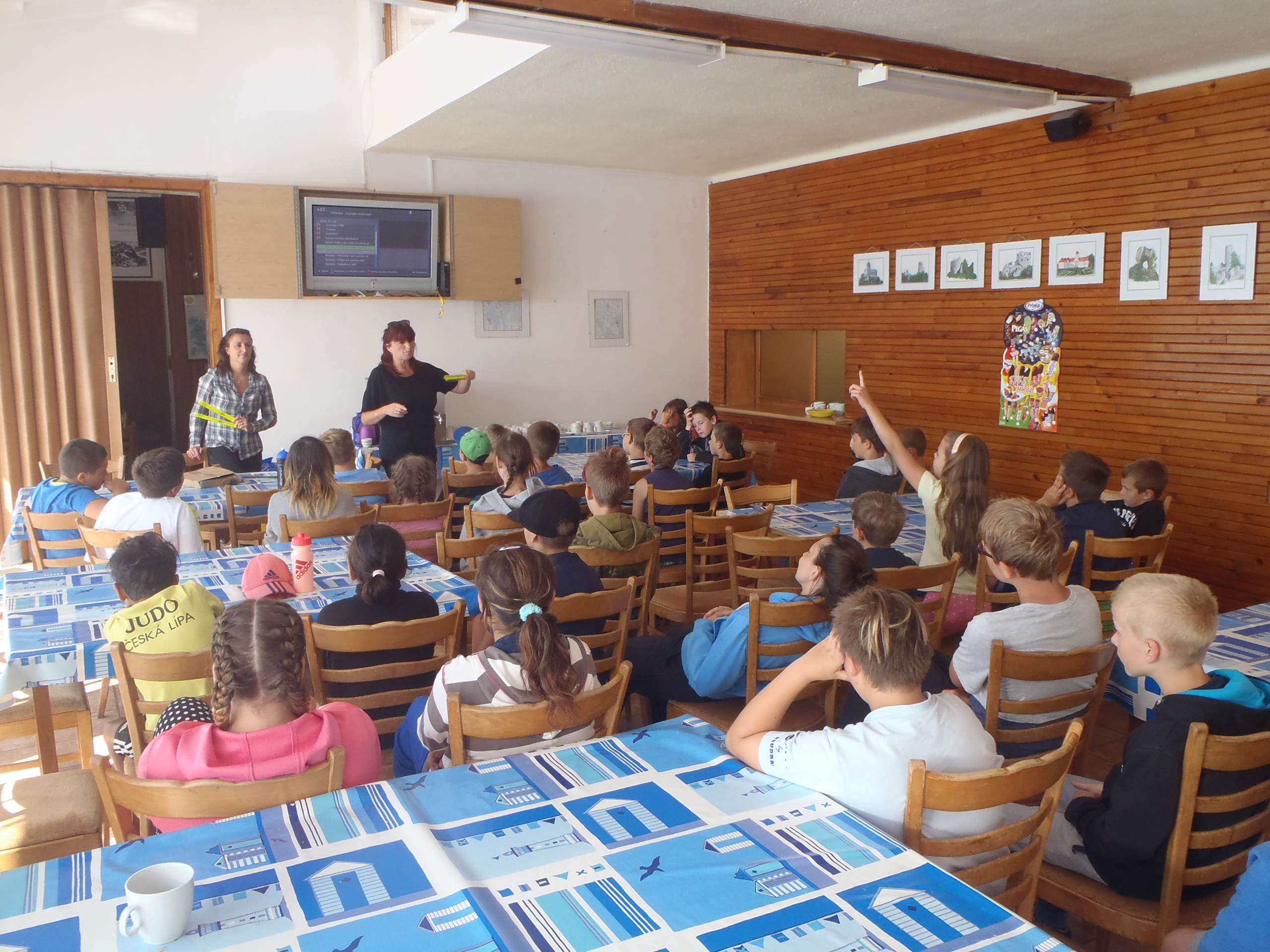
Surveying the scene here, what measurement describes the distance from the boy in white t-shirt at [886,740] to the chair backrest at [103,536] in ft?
8.18

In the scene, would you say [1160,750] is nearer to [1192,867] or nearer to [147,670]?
[1192,867]

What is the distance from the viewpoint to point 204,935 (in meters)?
1.31

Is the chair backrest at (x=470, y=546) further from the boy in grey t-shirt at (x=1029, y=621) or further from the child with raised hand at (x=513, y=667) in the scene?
the boy in grey t-shirt at (x=1029, y=621)

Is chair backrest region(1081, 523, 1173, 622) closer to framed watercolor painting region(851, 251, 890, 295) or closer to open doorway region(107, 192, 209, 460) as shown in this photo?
framed watercolor painting region(851, 251, 890, 295)

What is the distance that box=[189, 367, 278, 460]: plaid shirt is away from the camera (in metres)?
5.49

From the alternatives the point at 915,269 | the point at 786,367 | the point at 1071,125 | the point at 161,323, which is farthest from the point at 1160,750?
the point at 161,323

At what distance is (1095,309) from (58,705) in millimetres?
5448

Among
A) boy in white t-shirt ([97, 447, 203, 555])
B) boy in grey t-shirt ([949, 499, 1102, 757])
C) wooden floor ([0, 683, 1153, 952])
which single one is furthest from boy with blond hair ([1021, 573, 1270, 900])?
boy in white t-shirt ([97, 447, 203, 555])

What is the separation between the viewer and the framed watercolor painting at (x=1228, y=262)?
4848mm

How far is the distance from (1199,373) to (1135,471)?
50.5 inches

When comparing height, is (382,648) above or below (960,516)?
below

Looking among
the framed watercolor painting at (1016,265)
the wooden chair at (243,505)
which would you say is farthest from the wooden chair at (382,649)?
the framed watercolor painting at (1016,265)

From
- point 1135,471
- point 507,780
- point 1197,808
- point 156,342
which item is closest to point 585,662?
point 507,780

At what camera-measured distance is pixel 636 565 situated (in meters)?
3.87
